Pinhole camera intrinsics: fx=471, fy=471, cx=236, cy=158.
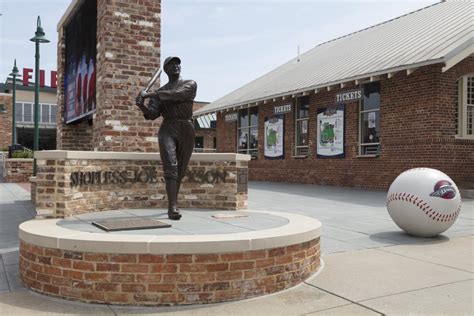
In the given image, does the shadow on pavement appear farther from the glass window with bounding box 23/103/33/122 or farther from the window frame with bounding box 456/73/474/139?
the glass window with bounding box 23/103/33/122

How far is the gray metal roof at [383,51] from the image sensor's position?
1387 centimetres

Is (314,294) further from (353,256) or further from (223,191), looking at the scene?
(223,191)

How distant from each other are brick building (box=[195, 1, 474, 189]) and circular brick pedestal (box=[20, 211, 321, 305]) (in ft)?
33.8

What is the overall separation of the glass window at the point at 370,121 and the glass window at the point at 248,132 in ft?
24.0

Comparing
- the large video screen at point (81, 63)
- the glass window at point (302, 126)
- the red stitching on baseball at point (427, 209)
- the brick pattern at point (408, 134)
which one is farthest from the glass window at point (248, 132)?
the red stitching on baseball at point (427, 209)

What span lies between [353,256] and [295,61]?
22003 millimetres

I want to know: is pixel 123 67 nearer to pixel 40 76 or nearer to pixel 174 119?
pixel 174 119

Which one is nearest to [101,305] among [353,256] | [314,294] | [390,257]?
[314,294]

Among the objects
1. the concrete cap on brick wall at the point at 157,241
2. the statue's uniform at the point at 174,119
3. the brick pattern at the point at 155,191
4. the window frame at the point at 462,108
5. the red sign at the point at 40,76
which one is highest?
the red sign at the point at 40,76

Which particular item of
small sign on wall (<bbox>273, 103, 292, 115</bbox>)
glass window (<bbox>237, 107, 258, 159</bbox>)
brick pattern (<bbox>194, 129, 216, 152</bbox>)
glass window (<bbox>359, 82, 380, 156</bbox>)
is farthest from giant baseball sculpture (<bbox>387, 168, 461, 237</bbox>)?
brick pattern (<bbox>194, 129, 216, 152</bbox>)

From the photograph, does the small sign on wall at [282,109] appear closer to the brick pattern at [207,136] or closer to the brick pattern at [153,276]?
the brick pattern at [153,276]

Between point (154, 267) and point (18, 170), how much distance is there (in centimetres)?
1908

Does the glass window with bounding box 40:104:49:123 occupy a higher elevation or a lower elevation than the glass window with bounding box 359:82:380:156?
higher

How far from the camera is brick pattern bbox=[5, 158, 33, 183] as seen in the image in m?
21.0
